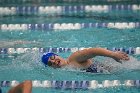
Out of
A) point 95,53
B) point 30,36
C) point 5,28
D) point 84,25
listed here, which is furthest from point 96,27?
point 95,53

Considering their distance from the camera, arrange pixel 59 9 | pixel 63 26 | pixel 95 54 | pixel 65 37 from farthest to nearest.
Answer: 1. pixel 59 9
2. pixel 63 26
3. pixel 65 37
4. pixel 95 54

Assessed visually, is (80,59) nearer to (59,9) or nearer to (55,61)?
(55,61)

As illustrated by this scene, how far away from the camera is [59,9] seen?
7.24 meters

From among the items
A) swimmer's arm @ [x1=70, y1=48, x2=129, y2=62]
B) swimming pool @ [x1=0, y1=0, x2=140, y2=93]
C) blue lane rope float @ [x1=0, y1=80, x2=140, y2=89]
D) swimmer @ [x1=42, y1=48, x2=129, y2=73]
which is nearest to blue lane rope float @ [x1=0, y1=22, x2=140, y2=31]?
swimming pool @ [x1=0, y1=0, x2=140, y2=93]

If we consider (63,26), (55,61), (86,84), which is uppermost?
(63,26)

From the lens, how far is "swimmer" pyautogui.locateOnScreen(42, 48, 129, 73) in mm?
4066

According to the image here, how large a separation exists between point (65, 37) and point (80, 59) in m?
1.64

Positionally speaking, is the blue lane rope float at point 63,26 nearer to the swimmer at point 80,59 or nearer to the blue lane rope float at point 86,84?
the swimmer at point 80,59

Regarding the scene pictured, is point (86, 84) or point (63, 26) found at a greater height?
point (63, 26)

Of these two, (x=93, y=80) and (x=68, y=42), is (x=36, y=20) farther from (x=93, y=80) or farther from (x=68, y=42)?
(x=93, y=80)

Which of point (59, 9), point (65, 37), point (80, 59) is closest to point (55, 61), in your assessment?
point (80, 59)

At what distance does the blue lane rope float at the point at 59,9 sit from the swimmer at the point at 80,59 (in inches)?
108

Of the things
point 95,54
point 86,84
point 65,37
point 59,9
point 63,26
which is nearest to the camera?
point 95,54

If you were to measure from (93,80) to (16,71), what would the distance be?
42.8 inches
